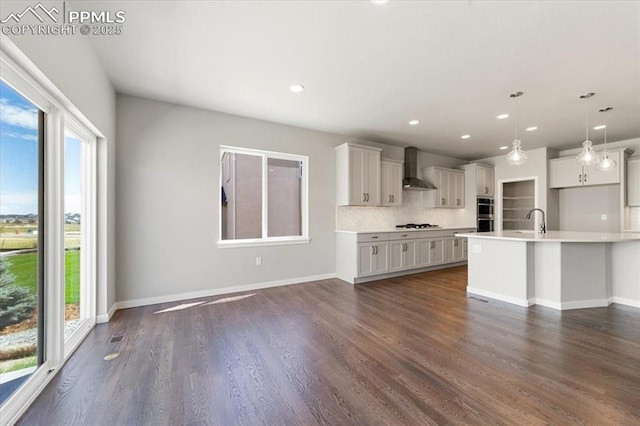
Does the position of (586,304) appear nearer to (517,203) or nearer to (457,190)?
(457,190)

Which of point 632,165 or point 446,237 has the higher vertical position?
point 632,165

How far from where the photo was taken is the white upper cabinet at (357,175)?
16.1 ft

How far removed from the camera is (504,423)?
59.9 inches

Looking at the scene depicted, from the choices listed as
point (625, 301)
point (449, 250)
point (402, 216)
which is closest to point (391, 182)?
point (402, 216)

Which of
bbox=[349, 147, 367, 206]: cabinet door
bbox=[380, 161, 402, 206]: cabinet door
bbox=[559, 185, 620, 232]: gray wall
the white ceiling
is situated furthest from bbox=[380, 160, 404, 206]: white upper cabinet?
bbox=[559, 185, 620, 232]: gray wall

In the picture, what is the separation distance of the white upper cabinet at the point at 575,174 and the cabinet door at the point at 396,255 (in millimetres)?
3928

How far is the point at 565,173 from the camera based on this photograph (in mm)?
5785

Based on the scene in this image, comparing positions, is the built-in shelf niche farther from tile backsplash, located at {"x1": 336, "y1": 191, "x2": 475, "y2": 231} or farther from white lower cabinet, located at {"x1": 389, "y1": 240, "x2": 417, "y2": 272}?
white lower cabinet, located at {"x1": 389, "y1": 240, "x2": 417, "y2": 272}

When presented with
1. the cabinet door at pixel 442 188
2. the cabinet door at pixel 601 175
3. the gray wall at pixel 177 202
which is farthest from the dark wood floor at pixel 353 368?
the cabinet door at pixel 442 188

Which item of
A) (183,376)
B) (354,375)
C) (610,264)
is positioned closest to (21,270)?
(183,376)

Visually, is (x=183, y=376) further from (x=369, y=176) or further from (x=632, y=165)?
(x=632, y=165)

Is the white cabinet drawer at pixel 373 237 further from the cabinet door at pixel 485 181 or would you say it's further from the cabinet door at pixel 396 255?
the cabinet door at pixel 485 181

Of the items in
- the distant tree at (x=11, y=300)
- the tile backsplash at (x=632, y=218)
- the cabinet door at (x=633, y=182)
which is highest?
the cabinet door at (x=633, y=182)

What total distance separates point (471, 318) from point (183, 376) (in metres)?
3.01
